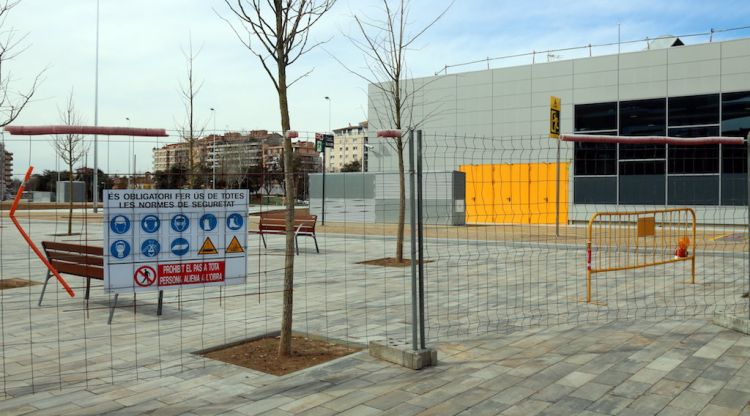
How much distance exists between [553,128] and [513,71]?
11599 mm

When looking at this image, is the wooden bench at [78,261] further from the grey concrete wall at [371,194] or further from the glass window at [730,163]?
the glass window at [730,163]

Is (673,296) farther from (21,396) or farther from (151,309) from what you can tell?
(21,396)

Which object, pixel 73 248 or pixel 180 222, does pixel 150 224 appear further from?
pixel 73 248

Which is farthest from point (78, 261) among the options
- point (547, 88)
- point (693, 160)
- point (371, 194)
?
point (547, 88)

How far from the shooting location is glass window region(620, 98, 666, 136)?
1081 inches

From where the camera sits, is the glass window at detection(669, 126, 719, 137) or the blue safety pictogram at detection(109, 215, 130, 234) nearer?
the blue safety pictogram at detection(109, 215, 130, 234)

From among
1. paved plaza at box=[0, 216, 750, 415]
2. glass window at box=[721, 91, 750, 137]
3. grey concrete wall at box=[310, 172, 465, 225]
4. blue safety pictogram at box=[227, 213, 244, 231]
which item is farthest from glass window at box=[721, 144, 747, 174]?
blue safety pictogram at box=[227, 213, 244, 231]

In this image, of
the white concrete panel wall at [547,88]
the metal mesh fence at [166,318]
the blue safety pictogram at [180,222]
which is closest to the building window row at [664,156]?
the white concrete panel wall at [547,88]

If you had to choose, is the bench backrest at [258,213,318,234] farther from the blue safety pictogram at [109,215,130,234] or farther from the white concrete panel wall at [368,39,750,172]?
the white concrete panel wall at [368,39,750,172]

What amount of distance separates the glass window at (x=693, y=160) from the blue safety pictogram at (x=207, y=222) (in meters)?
25.4

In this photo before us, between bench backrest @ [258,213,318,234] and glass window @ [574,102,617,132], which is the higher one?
glass window @ [574,102,617,132]

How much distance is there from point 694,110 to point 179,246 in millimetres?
27153

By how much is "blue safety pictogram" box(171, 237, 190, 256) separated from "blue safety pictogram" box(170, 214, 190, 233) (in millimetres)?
93

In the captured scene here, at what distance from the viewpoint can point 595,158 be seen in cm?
2889
